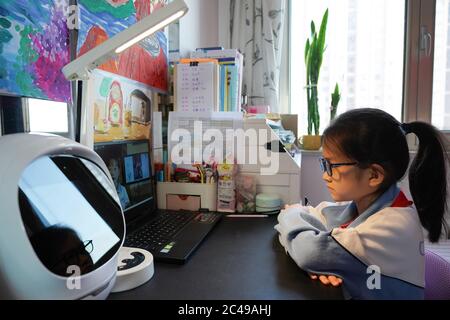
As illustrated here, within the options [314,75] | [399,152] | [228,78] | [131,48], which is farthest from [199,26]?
[399,152]

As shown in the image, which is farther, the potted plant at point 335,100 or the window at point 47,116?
the potted plant at point 335,100

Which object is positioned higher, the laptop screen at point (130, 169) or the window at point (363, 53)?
the window at point (363, 53)

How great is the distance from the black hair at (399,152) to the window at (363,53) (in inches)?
45.5

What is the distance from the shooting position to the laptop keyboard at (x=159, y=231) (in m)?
0.77

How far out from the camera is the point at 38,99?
0.63m

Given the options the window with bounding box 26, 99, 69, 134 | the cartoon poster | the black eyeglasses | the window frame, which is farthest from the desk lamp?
the window frame

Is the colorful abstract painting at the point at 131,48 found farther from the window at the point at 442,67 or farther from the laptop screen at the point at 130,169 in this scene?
the window at the point at 442,67

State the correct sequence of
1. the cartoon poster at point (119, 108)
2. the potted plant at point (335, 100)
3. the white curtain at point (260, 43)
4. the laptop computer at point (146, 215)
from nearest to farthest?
1. the laptop computer at point (146, 215)
2. the cartoon poster at point (119, 108)
3. the potted plant at point (335, 100)
4. the white curtain at point (260, 43)

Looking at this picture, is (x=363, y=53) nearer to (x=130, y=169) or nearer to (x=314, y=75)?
(x=314, y=75)

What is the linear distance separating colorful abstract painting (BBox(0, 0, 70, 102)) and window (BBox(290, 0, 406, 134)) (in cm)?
160

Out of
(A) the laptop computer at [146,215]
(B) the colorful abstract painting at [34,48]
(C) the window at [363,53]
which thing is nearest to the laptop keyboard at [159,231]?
(A) the laptop computer at [146,215]

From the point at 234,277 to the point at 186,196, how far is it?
577mm

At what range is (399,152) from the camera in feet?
2.52

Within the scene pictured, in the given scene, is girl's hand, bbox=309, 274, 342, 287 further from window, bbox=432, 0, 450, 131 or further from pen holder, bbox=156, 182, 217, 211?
window, bbox=432, 0, 450, 131
